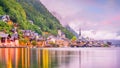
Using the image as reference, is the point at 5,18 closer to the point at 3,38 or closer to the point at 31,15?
the point at 3,38

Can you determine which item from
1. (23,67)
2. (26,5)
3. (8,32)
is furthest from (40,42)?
(23,67)

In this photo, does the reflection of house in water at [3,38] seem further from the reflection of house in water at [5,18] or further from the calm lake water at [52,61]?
the calm lake water at [52,61]

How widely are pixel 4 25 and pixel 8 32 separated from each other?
119 inches

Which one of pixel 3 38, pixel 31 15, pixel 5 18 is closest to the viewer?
pixel 3 38

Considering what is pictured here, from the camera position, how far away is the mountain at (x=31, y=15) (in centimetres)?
8669

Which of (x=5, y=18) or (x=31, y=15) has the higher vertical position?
(x=31, y=15)

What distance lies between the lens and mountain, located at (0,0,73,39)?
3413 inches

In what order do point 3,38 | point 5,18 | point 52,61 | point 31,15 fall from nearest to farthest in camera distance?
point 52,61 → point 3,38 → point 5,18 → point 31,15

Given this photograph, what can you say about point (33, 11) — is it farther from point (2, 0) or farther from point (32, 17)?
point (2, 0)

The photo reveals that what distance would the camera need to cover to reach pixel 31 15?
11388 centimetres

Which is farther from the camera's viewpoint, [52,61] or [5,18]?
[5,18]

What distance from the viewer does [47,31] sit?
369 feet

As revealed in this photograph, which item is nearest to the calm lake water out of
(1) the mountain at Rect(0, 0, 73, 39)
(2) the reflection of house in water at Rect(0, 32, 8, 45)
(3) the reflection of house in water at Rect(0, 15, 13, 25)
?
(2) the reflection of house in water at Rect(0, 32, 8, 45)

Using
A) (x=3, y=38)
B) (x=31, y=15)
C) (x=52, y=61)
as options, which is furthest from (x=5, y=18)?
(x=52, y=61)
